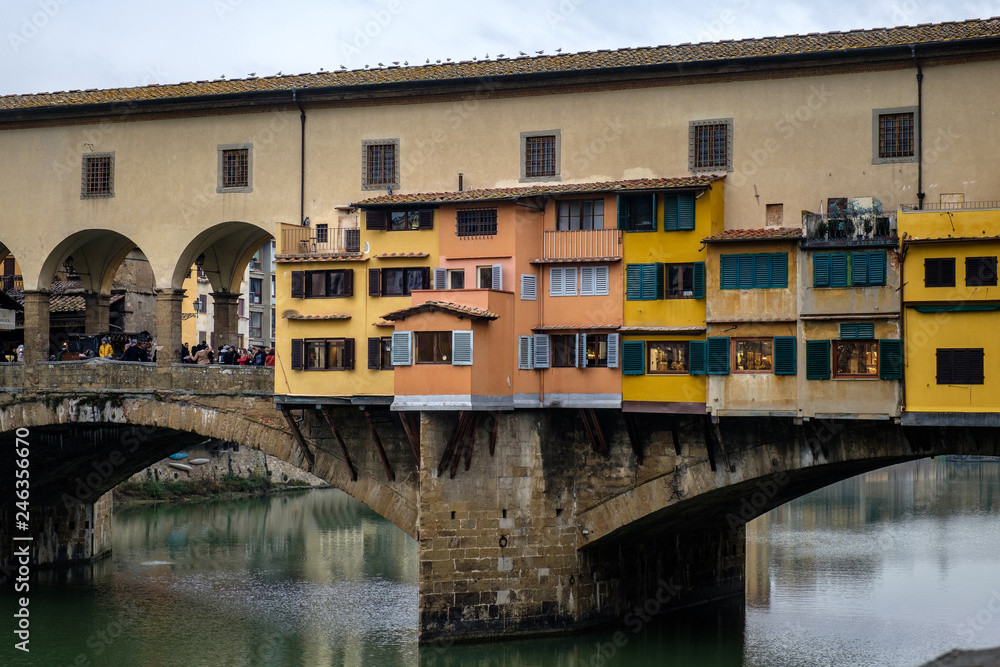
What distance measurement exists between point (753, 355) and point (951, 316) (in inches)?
143

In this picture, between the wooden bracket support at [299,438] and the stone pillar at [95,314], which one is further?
the stone pillar at [95,314]

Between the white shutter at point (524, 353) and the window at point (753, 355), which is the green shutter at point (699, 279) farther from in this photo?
the white shutter at point (524, 353)

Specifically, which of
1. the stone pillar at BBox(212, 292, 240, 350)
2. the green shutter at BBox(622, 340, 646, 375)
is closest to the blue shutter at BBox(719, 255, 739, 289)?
the green shutter at BBox(622, 340, 646, 375)

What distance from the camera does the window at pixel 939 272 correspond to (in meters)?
22.9

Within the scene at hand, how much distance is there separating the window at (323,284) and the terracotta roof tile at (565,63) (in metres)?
4.22

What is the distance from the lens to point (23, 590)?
34.9m

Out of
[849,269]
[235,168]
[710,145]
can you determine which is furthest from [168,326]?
[849,269]

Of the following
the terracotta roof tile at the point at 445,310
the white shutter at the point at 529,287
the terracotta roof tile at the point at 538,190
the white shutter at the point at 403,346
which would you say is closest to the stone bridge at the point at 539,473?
the white shutter at the point at 403,346

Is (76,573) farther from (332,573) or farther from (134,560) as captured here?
(332,573)

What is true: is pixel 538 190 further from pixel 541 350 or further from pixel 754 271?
pixel 754 271

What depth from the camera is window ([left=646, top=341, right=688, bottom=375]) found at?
25.1 meters

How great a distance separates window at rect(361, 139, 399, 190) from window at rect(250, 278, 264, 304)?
32.8 meters

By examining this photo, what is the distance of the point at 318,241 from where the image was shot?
28703 mm

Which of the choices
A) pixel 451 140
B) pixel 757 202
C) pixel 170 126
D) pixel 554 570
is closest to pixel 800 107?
pixel 757 202
